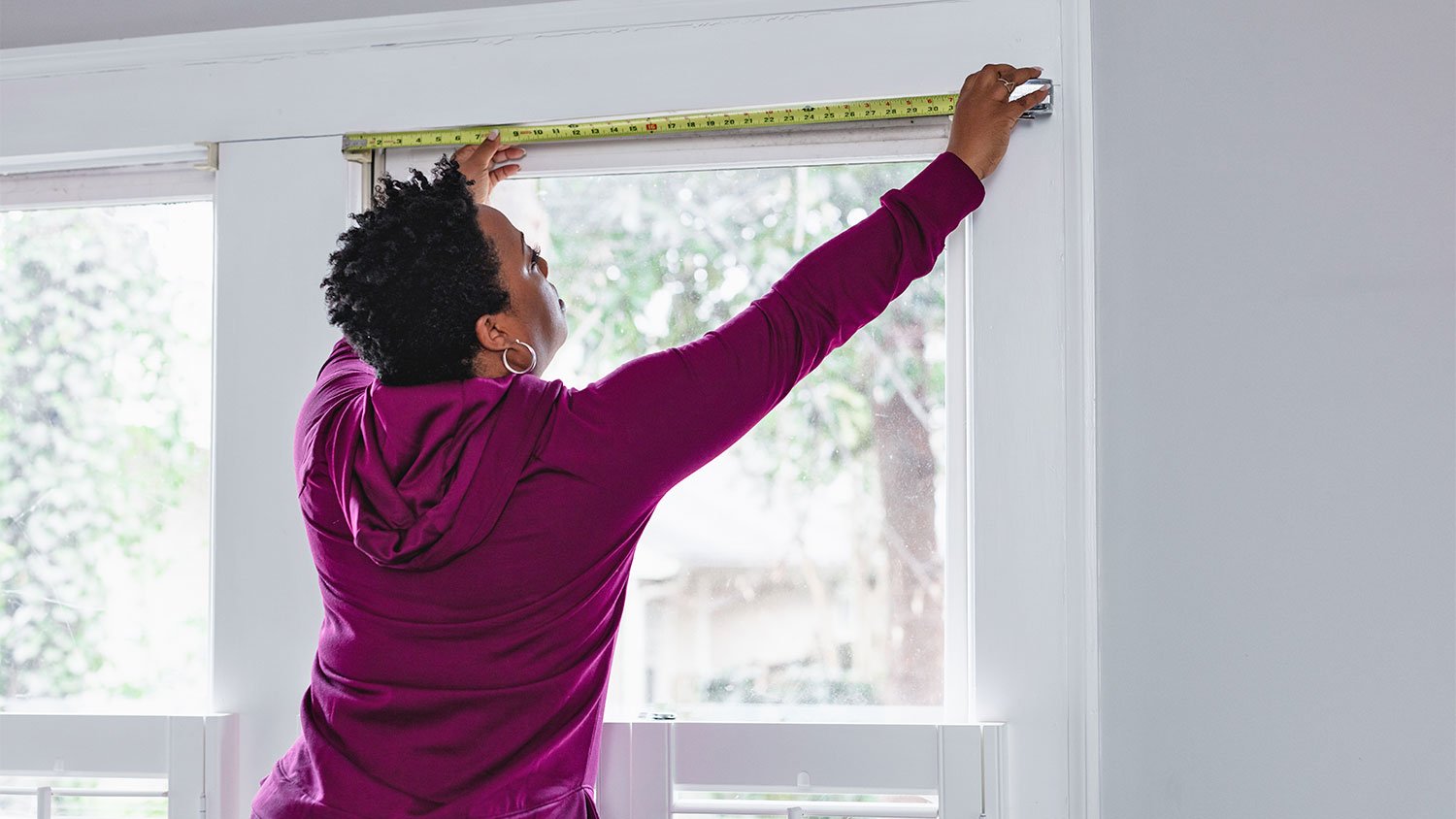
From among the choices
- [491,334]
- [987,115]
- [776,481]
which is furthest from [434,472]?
[987,115]

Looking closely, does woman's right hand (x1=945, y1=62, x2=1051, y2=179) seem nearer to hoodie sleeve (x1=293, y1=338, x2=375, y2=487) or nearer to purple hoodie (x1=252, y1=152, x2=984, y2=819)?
purple hoodie (x1=252, y1=152, x2=984, y2=819)

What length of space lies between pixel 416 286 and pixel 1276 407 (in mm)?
820

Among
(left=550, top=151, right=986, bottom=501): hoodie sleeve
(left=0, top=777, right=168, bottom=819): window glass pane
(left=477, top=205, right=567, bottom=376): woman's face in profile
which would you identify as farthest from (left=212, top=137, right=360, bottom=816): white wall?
(left=550, top=151, right=986, bottom=501): hoodie sleeve

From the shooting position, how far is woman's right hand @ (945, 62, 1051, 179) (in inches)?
47.1

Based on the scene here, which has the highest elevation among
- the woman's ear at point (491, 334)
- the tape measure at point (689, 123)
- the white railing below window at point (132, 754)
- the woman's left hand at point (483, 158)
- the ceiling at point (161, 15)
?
the ceiling at point (161, 15)

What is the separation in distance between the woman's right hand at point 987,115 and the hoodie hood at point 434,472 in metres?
0.58

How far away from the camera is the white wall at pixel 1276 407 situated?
31.6 inches

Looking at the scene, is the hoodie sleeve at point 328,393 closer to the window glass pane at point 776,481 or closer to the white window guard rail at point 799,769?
the window glass pane at point 776,481

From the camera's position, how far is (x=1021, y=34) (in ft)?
4.10

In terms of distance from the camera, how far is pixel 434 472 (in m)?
1.00

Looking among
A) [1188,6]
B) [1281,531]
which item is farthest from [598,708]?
[1188,6]

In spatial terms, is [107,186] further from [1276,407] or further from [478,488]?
[1276,407]

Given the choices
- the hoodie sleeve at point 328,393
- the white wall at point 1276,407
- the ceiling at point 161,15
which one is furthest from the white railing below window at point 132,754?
the white wall at point 1276,407

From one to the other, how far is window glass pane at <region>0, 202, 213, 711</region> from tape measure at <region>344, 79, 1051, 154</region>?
35cm
